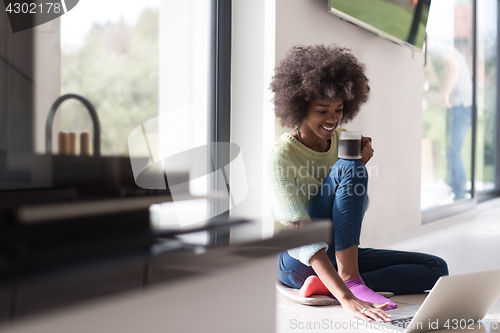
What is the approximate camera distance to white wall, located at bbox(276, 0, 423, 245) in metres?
1.78

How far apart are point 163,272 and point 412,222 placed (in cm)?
260

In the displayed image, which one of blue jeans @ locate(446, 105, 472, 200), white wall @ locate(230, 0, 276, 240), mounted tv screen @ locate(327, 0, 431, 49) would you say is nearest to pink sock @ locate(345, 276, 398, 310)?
white wall @ locate(230, 0, 276, 240)

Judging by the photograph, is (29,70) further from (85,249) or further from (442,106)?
(442,106)

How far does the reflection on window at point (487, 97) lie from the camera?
4234 millimetres

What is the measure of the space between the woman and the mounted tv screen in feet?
1.54

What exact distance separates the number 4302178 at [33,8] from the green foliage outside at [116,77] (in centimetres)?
12

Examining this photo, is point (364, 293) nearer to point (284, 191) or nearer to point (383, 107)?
point (284, 191)

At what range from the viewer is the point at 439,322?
3.58ft

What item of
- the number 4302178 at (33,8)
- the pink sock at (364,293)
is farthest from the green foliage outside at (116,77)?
the pink sock at (364,293)

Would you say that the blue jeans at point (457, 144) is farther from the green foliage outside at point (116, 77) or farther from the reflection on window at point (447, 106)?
the green foliage outside at point (116, 77)

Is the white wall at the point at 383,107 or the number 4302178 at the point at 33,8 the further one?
the white wall at the point at 383,107

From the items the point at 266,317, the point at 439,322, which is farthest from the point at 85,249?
the point at 439,322

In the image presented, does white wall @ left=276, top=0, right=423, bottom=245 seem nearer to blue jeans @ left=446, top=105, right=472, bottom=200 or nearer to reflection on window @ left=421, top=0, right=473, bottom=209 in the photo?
reflection on window @ left=421, top=0, right=473, bottom=209

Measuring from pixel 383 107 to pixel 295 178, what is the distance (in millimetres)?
1120
